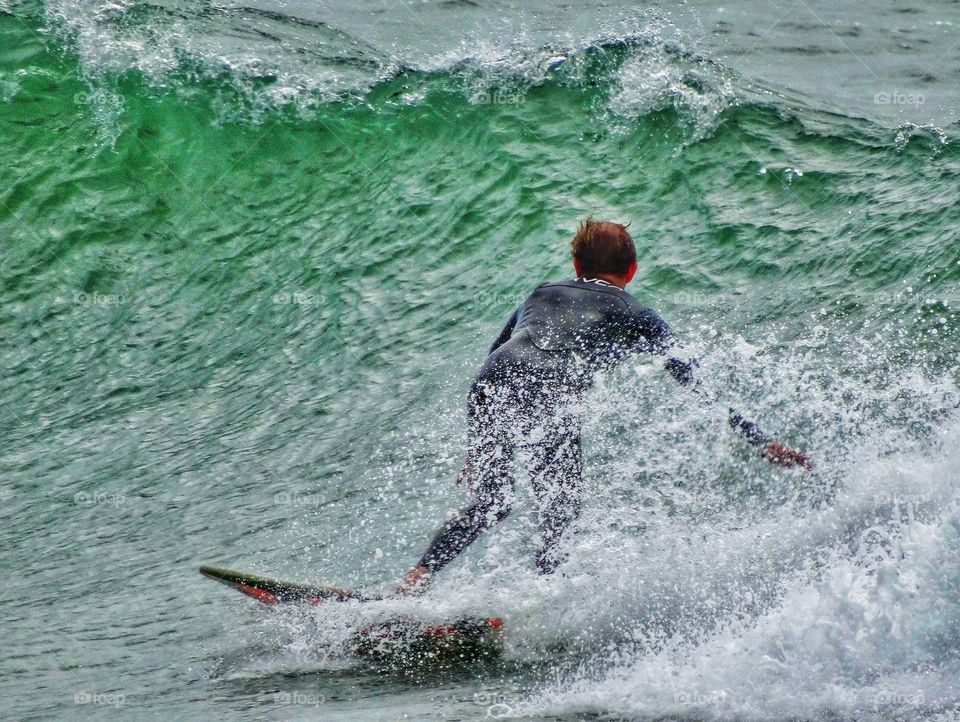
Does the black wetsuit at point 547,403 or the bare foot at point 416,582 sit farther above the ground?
the black wetsuit at point 547,403

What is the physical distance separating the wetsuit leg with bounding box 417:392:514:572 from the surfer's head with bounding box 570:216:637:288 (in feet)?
2.30

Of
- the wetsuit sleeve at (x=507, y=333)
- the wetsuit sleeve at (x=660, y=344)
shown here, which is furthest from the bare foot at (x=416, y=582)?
the wetsuit sleeve at (x=660, y=344)

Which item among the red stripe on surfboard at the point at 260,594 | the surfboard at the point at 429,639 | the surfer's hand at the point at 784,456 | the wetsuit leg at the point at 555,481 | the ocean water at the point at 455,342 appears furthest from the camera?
the red stripe on surfboard at the point at 260,594

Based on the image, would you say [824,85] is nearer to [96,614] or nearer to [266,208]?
[266,208]

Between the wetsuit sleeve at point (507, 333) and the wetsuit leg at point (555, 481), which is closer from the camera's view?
the wetsuit leg at point (555, 481)

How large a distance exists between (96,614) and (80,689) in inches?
35.1

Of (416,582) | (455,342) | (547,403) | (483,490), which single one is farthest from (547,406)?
(455,342)

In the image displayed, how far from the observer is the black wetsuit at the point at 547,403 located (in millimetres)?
4574

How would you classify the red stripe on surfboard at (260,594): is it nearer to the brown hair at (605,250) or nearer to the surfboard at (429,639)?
the surfboard at (429,639)

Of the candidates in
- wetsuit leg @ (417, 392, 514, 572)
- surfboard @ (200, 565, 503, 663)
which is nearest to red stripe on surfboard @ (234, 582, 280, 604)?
surfboard @ (200, 565, 503, 663)

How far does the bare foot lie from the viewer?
15.1 ft

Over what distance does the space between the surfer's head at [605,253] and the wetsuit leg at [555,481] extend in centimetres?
63

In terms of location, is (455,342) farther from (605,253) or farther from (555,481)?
(555,481)

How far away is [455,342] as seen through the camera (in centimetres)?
812
